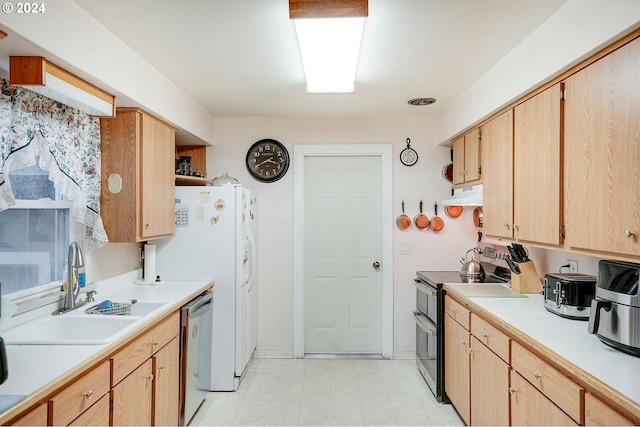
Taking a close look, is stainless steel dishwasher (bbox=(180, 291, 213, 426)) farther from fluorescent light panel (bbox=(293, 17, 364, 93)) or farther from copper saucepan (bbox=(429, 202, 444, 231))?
copper saucepan (bbox=(429, 202, 444, 231))

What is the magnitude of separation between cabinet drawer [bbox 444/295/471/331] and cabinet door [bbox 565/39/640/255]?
897 mm

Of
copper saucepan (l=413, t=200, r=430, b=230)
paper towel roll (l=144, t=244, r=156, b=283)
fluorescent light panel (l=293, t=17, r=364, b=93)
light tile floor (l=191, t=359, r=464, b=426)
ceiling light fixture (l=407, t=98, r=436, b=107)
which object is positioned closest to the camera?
fluorescent light panel (l=293, t=17, r=364, b=93)

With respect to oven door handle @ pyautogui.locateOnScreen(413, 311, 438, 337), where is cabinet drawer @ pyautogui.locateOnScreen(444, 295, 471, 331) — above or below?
above

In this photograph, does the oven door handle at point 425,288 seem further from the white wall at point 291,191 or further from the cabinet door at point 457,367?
the white wall at point 291,191

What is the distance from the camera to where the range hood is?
308 centimetres

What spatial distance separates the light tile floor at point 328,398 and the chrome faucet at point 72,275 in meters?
1.19

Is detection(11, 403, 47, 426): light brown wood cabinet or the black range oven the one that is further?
the black range oven

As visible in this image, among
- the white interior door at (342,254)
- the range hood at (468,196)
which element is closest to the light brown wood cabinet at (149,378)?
the white interior door at (342,254)

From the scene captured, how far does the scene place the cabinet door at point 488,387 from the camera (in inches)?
79.9

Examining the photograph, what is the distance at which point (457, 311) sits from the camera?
108 inches

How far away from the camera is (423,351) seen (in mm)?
3355

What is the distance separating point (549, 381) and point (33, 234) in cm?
269

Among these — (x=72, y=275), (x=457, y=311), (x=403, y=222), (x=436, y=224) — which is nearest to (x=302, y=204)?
(x=403, y=222)

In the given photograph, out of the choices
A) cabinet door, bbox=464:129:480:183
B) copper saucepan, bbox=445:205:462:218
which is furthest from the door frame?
cabinet door, bbox=464:129:480:183
